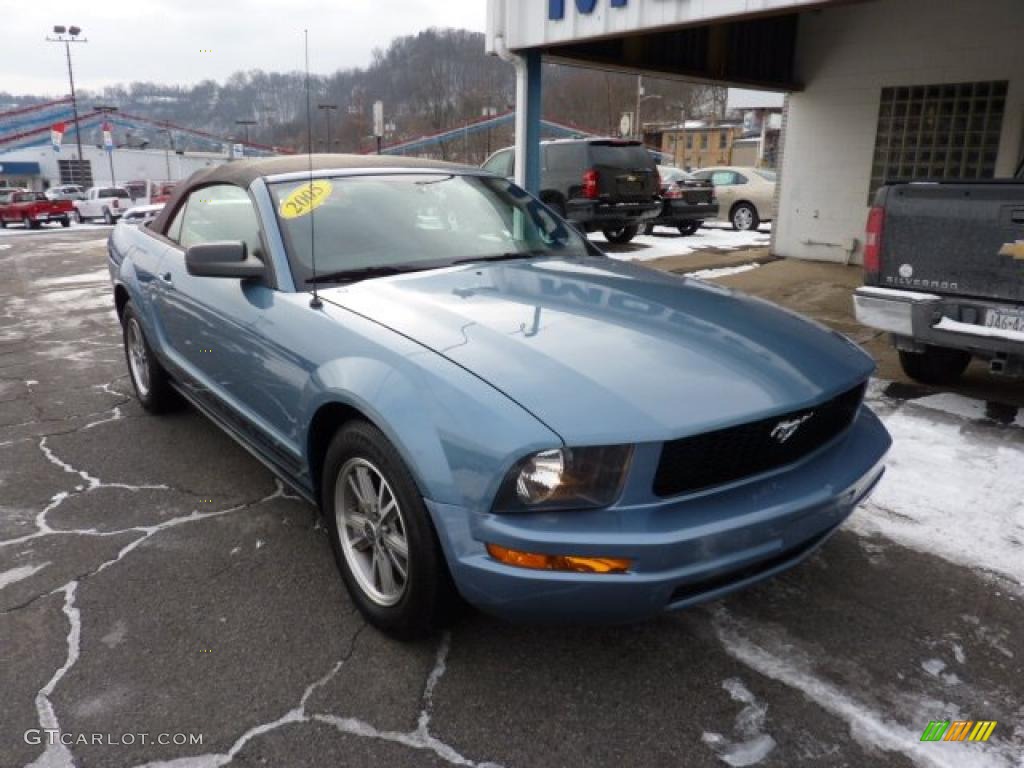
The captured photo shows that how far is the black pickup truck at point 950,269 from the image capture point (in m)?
4.02

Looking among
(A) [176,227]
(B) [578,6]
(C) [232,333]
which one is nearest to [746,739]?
(C) [232,333]

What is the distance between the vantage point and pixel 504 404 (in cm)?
201

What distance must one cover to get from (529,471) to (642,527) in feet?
1.05

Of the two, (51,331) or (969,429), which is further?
(51,331)

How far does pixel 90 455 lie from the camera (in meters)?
4.15

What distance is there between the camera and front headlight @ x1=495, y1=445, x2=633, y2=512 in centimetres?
195

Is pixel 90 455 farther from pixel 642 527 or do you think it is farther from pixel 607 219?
pixel 607 219

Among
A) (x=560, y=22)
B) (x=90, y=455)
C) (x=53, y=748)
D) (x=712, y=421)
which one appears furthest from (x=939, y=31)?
(x=53, y=748)

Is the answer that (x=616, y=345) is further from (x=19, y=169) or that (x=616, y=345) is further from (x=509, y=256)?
(x=19, y=169)

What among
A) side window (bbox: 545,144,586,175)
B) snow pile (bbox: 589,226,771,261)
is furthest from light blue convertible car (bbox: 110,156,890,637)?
side window (bbox: 545,144,586,175)

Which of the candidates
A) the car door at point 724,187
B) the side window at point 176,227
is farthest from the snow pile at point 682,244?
the side window at point 176,227

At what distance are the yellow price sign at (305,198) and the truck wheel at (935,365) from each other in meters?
3.91

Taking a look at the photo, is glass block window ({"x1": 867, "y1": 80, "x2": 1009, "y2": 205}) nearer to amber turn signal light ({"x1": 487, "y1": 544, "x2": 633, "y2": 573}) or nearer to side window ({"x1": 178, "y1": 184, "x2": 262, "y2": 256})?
side window ({"x1": 178, "y1": 184, "x2": 262, "y2": 256})

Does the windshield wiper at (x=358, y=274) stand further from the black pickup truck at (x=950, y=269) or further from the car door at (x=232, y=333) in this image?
the black pickup truck at (x=950, y=269)
